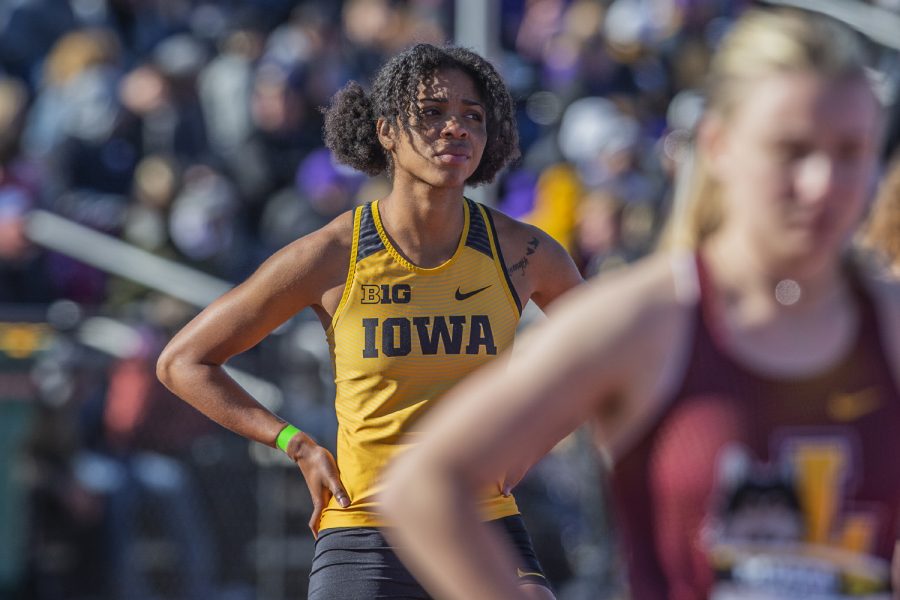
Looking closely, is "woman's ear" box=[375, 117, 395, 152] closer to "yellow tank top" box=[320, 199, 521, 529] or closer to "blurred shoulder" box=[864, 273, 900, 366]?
"yellow tank top" box=[320, 199, 521, 529]

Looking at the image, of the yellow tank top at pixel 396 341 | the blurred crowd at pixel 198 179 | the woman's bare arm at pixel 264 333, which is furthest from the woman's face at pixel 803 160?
the blurred crowd at pixel 198 179

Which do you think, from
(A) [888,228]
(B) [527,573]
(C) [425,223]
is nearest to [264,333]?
(C) [425,223]

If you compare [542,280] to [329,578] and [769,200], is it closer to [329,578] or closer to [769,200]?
[329,578]

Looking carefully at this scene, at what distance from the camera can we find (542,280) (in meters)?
4.73

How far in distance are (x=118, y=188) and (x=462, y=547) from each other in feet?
31.2

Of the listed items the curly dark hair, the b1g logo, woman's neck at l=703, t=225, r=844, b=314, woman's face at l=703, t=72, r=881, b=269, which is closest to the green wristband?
the b1g logo

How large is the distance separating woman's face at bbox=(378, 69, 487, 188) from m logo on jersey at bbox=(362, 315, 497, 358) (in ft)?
1.37

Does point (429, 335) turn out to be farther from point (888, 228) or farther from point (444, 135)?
point (888, 228)

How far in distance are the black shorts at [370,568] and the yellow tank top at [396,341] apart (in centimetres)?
4

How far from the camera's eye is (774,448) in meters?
2.19

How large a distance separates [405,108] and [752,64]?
8.83 feet

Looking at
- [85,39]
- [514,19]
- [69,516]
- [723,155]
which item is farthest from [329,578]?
[514,19]

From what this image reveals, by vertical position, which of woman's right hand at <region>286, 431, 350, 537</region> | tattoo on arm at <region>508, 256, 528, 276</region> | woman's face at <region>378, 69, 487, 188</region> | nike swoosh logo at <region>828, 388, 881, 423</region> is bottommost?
nike swoosh logo at <region>828, 388, 881, 423</region>

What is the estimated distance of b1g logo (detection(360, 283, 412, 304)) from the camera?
453 cm
